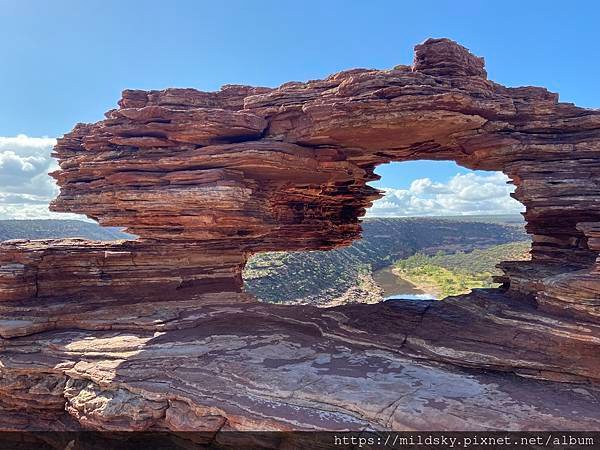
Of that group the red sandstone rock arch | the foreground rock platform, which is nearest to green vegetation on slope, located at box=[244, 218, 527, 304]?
the red sandstone rock arch

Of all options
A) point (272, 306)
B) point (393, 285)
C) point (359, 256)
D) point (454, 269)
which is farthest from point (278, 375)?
point (454, 269)

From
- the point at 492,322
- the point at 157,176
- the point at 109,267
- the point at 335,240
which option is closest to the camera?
the point at 492,322

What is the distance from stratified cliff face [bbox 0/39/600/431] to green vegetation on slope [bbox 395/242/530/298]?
6420 centimetres

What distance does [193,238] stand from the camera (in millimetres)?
19031

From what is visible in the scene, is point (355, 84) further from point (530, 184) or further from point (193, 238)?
point (193, 238)

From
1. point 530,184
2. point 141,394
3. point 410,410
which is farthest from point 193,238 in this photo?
point 530,184

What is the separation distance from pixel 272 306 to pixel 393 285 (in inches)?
3095

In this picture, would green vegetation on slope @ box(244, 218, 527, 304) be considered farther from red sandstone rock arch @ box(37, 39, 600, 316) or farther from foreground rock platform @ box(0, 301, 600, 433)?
foreground rock platform @ box(0, 301, 600, 433)

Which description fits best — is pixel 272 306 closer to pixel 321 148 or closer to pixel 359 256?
pixel 321 148

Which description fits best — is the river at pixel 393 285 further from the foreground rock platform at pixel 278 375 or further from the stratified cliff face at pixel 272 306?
the foreground rock platform at pixel 278 375

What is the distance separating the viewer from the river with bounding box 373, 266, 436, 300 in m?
82.0

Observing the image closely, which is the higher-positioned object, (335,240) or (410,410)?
(335,240)

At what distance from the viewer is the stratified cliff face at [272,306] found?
497 inches

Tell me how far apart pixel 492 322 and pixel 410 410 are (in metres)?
5.65
